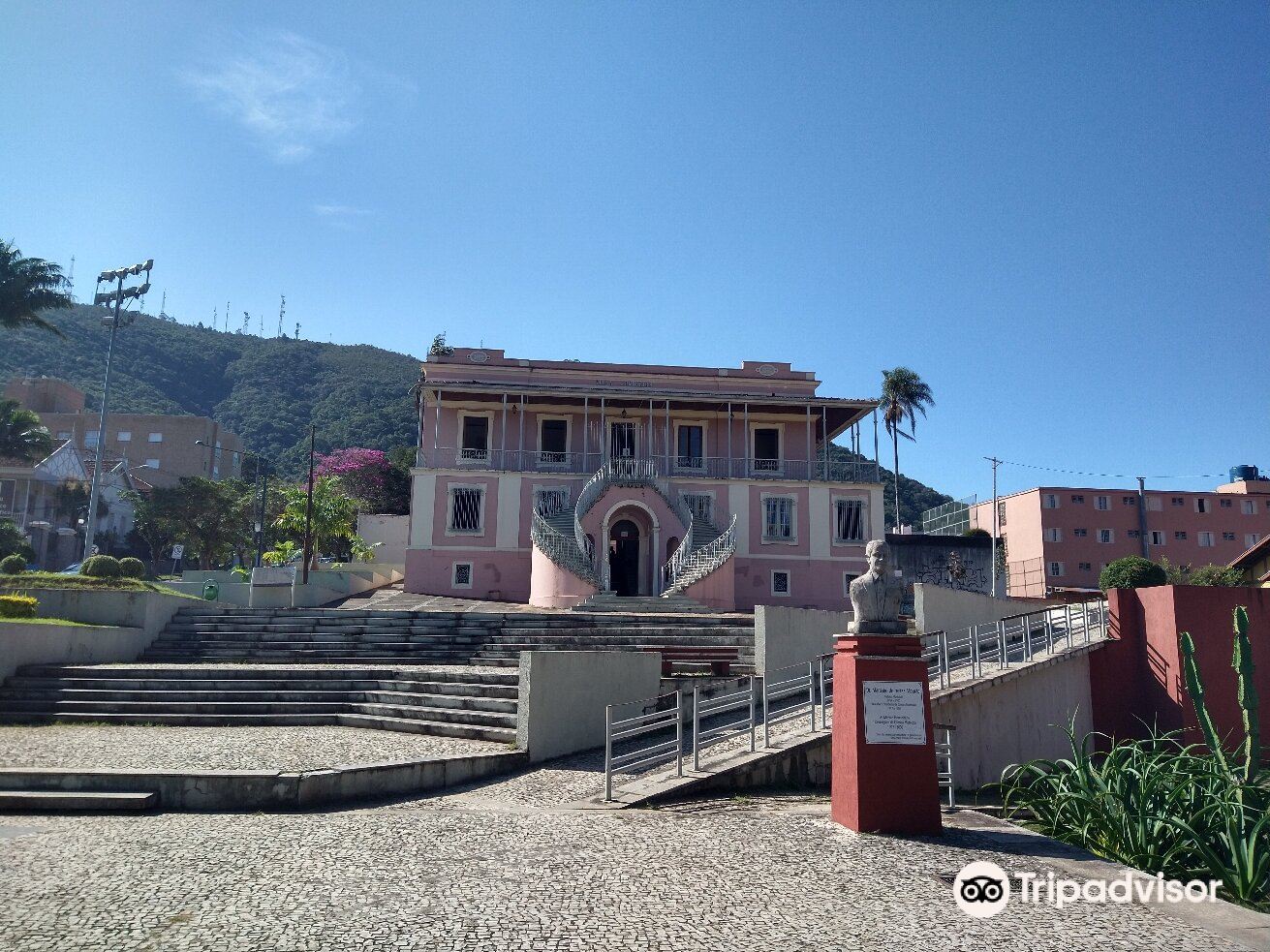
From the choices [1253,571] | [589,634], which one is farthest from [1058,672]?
[1253,571]

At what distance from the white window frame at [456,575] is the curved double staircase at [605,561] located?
3190 millimetres

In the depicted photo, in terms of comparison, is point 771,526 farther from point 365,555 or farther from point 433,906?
point 433,906

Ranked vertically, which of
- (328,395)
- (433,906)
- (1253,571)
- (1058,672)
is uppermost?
(328,395)

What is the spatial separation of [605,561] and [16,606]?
1581 cm

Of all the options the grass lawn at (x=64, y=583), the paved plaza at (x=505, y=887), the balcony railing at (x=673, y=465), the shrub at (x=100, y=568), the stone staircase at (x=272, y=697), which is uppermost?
the balcony railing at (x=673, y=465)

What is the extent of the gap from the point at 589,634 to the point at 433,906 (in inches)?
531

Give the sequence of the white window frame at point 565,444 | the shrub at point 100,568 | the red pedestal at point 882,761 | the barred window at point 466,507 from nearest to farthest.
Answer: the red pedestal at point 882,761 → the shrub at point 100,568 → the barred window at point 466,507 → the white window frame at point 565,444

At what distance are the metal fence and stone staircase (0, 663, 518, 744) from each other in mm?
6385

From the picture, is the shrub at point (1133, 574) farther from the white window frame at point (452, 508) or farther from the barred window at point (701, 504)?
the white window frame at point (452, 508)

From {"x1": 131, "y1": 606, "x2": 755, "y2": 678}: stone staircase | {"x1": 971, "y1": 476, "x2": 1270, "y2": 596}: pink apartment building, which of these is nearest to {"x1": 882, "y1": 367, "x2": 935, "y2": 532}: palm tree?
{"x1": 971, "y1": 476, "x2": 1270, "y2": 596}: pink apartment building

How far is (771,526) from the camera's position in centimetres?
3177

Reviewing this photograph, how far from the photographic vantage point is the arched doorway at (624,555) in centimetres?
3044

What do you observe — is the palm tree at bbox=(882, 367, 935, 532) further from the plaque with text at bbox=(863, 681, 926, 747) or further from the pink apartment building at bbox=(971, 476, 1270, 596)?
the plaque with text at bbox=(863, 681, 926, 747)

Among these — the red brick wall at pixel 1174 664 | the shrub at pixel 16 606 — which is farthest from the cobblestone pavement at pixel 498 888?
the shrub at pixel 16 606
